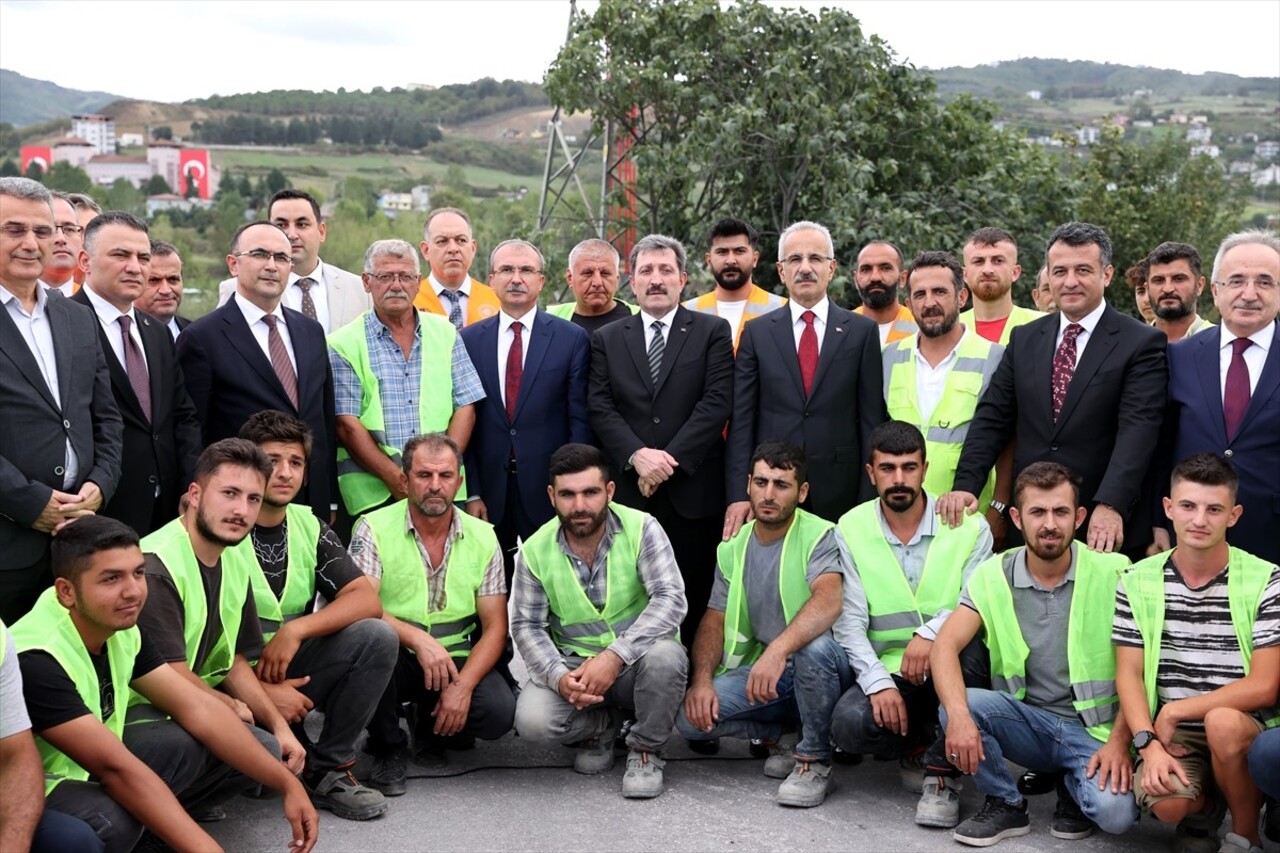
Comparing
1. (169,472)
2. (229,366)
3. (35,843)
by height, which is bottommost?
(35,843)

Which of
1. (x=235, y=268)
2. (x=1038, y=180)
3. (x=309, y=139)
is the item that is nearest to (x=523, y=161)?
(x=309, y=139)

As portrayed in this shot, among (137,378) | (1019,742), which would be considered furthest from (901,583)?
(137,378)

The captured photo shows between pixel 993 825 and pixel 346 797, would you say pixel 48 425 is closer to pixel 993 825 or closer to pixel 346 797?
pixel 346 797

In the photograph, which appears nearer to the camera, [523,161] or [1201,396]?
[1201,396]

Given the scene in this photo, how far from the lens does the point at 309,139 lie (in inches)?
3307

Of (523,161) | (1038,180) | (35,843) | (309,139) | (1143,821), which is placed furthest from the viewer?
(309,139)

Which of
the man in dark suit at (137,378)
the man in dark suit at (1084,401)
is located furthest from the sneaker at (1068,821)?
the man in dark suit at (137,378)

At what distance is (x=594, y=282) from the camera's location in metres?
6.76

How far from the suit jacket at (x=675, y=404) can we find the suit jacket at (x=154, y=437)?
5.99 feet

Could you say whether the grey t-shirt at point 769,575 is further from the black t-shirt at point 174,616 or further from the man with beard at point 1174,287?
the man with beard at point 1174,287

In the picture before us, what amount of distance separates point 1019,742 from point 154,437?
356 centimetres

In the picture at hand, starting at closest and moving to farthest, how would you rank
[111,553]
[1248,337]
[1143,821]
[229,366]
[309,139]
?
[111,553], [1143,821], [1248,337], [229,366], [309,139]

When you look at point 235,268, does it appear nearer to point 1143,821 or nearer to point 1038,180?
point 1143,821

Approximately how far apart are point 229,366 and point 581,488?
1676 mm
